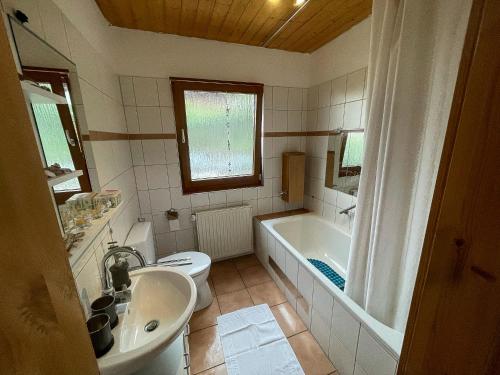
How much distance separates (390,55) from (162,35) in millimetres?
1765

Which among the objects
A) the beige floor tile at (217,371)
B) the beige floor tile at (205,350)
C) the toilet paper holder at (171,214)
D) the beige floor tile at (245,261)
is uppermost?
the toilet paper holder at (171,214)

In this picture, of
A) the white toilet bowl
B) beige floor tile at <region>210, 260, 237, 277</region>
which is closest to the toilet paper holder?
the white toilet bowl

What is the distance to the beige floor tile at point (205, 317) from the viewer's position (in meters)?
1.62

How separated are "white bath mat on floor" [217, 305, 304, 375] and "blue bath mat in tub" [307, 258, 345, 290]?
63 cm

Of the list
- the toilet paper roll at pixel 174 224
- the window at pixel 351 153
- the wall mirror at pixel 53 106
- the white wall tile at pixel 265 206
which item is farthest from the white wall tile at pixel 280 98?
the wall mirror at pixel 53 106

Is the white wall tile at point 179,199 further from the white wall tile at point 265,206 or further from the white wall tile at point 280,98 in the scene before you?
the white wall tile at point 280,98

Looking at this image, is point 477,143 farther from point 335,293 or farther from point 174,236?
point 174,236

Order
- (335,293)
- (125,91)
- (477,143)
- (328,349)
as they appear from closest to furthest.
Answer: (477,143) < (335,293) < (328,349) < (125,91)

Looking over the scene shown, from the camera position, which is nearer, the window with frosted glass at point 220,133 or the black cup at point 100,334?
the black cup at point 100,334

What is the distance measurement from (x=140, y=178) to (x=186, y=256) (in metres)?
0.85

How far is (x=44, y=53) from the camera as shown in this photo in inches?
30.9

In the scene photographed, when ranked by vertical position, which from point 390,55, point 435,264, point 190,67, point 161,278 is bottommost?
point 161,278

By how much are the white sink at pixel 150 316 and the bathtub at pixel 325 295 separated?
890 mm

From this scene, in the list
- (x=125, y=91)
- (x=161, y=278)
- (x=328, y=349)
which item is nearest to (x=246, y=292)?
(x=328, y=349)
